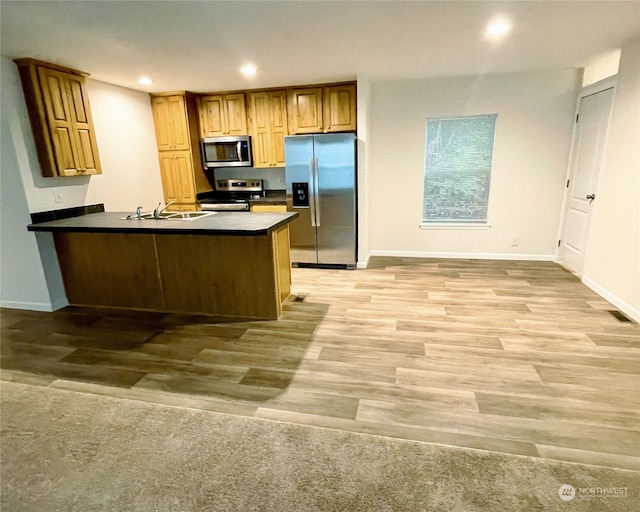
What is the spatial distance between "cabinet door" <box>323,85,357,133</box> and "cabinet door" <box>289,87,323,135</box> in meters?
0.10

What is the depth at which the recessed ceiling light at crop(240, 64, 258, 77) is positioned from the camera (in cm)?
372

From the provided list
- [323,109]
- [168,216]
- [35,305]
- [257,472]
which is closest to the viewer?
[257,472]

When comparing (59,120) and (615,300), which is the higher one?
(59,120)

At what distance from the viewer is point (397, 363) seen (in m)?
2.50

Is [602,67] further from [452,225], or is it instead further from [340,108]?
[340,108]

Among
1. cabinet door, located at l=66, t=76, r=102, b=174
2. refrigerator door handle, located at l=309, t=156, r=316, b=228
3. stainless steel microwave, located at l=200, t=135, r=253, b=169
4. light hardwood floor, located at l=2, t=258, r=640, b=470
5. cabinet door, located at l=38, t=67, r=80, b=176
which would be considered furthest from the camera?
stainless steel microwave, located at l=200, t=135, r=253, b=169

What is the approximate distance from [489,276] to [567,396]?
2364mm

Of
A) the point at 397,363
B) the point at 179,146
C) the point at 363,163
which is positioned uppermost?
the point at 179,146

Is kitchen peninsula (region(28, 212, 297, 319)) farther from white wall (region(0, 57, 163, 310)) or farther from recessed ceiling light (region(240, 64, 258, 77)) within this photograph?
recessed ceiling light (region(240, 64, 258, 77))

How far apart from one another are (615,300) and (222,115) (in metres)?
5.23

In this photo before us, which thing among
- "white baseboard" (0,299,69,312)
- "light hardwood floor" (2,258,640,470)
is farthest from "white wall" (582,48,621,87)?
"white baseboard" (0,299,69,312)

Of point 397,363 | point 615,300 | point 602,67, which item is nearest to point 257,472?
point 397,363

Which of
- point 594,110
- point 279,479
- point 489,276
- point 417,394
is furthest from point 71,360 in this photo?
point 594,110

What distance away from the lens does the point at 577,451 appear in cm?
170
